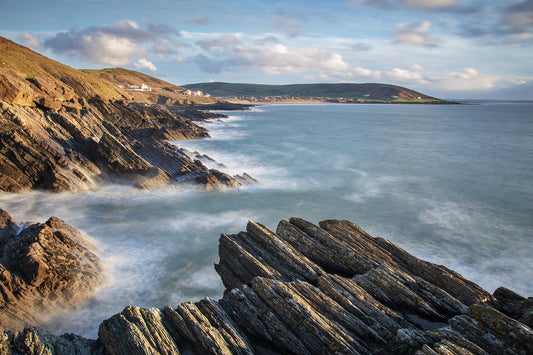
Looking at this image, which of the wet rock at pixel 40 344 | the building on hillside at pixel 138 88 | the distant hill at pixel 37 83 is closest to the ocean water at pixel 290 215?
the wet rock at pixel 40 344

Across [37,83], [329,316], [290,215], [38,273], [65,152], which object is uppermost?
[37,83]

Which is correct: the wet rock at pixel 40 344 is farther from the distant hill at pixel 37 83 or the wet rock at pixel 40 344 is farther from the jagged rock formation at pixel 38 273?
the distant hill at pixel 37 83

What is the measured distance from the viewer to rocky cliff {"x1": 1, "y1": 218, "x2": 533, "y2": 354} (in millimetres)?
6301

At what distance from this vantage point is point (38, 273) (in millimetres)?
9766

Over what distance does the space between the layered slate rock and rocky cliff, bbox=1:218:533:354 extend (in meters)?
0.02

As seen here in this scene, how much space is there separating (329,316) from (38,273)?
932cm

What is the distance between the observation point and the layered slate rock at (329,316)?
6301 millimetres

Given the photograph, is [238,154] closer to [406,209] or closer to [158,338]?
[406,209]

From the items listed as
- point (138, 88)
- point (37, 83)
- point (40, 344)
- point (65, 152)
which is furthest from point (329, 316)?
point (138, 88)

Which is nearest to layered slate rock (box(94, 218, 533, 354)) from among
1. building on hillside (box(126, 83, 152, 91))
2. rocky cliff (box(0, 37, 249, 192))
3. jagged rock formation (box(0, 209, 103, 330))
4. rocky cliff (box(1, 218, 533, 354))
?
rocky cliff (box(1, 218, 533, 354))

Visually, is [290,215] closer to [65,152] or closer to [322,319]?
[322,319]

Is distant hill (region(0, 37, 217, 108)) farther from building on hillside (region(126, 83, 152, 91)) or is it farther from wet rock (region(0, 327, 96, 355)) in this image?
building on hillside (region(126, 83, 152, 91))

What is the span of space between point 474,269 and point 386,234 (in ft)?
15.9

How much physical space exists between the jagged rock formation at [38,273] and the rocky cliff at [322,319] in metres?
2.88
